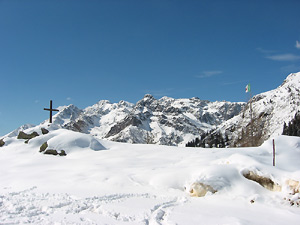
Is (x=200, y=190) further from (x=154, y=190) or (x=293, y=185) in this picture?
(x=293, y=185)

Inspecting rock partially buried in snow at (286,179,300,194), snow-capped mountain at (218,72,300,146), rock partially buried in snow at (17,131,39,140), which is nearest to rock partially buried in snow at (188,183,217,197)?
rock partially buried in snow at (286,179,300,194)

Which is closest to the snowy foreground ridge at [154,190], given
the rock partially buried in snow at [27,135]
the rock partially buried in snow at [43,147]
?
the rock partially buried in snow at [43,147]

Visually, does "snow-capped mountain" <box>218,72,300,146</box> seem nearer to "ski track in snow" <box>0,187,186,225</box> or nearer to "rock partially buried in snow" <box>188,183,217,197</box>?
"rock partially buried in snow" <box>188,183,217,197</box>

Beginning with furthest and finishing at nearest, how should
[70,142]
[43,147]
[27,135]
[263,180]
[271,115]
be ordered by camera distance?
1. [271,115]
2. [27,135]
3. [70,142]
4. [43,147]
5. [263,180]

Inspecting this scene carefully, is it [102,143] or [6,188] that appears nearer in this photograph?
[6,188]

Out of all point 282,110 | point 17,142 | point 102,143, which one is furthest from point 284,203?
point 282,110

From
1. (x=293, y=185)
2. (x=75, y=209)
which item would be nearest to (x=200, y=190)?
(x=293, y=185)

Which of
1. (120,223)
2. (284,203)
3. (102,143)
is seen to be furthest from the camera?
(102,143)

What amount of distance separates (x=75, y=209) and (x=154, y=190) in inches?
154

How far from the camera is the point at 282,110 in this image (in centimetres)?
16275

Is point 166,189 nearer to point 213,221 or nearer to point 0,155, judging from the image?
point 213,221

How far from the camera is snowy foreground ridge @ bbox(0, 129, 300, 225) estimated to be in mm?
7688

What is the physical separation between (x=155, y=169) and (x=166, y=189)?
2603 mm

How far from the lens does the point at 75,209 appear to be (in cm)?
807
